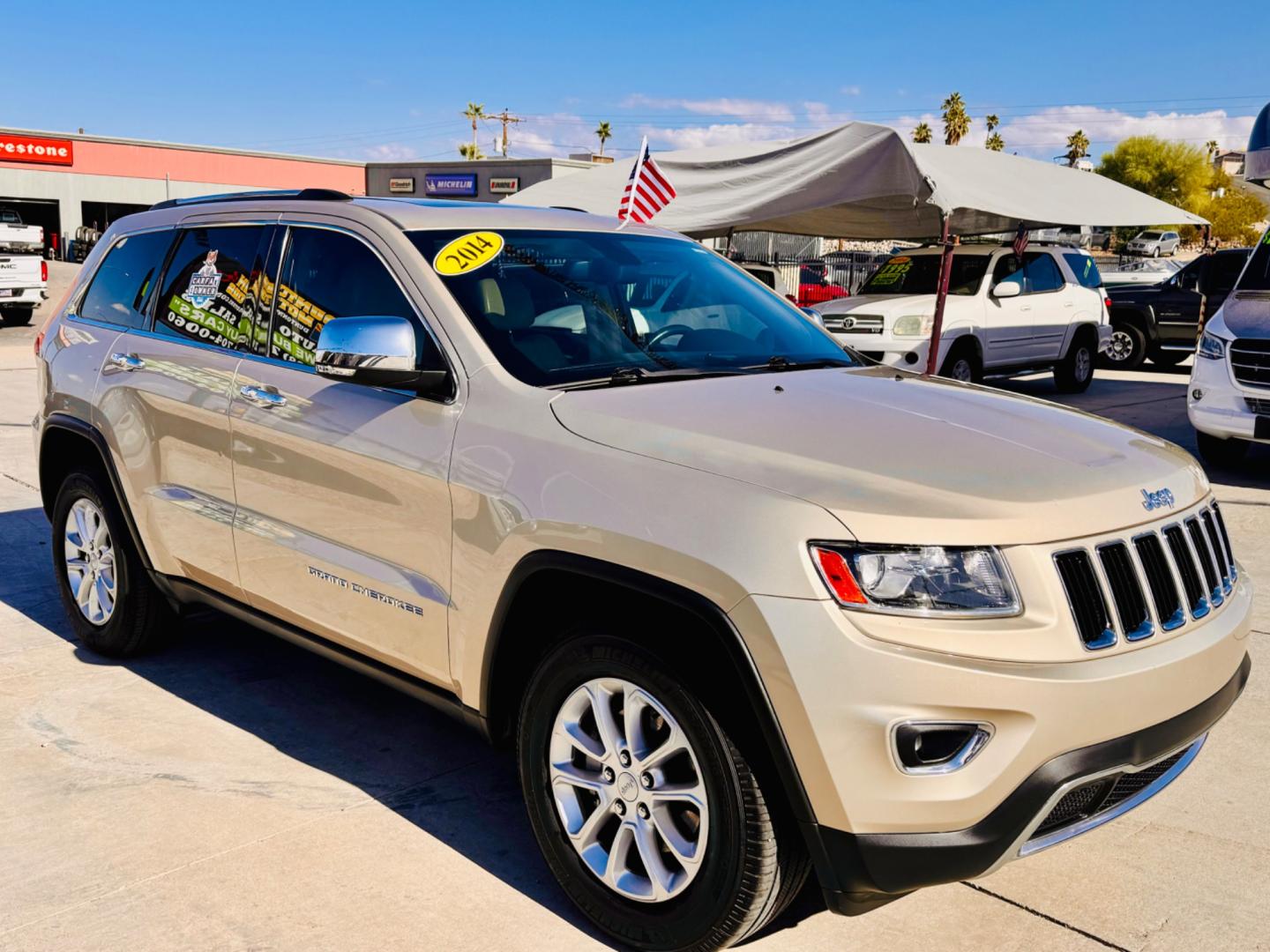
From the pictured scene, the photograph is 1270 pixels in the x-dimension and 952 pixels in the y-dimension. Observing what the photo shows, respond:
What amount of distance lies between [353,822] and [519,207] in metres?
2.08

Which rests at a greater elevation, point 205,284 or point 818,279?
point 818,279

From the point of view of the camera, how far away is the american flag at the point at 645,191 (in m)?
11.1

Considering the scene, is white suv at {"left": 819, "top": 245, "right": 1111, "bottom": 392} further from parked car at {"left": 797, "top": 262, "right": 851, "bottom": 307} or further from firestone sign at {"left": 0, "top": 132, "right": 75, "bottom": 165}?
firestone sign at {"left": 0, "top": 132, "right": 75, "bottom": 165}

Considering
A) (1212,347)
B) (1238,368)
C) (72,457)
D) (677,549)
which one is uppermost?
(1212,347)

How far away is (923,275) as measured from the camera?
1391cm

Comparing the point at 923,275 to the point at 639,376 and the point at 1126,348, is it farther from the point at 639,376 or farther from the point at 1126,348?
the point at 639,376

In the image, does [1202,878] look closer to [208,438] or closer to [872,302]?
[208,438]

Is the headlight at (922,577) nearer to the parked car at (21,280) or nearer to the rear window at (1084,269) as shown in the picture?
the rear window at (1084,269)

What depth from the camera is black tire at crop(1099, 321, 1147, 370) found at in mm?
18828

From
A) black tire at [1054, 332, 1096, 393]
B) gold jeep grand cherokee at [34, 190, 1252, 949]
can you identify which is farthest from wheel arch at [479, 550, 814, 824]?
black tire at [1054, 332, 1096, 393]

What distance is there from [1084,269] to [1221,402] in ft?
26.6

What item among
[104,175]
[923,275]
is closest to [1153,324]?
[923,275]

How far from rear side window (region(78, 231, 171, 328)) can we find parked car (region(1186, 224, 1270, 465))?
24.3ft

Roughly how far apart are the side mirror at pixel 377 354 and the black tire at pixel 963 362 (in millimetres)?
10564
